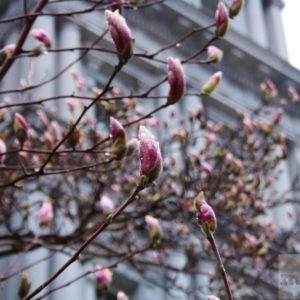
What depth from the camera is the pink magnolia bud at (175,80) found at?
7.73 ft

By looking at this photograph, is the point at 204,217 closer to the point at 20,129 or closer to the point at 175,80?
the point at 175,80

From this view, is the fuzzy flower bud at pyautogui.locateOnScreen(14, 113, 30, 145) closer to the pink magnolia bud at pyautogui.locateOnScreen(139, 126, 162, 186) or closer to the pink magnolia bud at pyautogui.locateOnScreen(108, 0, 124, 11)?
the pink magnolia bud at pyautogui.locateOnScreen(108, 0, 124, 11)

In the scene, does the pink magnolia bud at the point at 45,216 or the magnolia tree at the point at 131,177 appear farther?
the pink magnolia bud at the point at 45,216

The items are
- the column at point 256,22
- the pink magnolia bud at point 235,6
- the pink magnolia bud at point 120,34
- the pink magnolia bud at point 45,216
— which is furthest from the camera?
the column at point 256,22

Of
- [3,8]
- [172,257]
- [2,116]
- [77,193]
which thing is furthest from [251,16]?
[2,116]

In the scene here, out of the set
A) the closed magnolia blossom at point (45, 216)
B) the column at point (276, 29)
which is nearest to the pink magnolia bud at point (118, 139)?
the closed magnolia blossom at point (45, 216)

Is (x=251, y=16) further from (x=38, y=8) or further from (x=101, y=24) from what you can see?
(x=38, y=8)

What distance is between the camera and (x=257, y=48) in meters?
14.0

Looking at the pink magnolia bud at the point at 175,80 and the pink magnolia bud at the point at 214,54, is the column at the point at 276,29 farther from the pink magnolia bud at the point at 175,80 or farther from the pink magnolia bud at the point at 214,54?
the pink magnolia bud at the point at 175,80

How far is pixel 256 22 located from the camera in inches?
635

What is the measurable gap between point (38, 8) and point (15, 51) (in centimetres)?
22

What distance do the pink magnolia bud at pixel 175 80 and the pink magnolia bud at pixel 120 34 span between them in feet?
0.66

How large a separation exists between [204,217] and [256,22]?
14826 mm

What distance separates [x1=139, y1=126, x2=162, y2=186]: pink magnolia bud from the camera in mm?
1843
